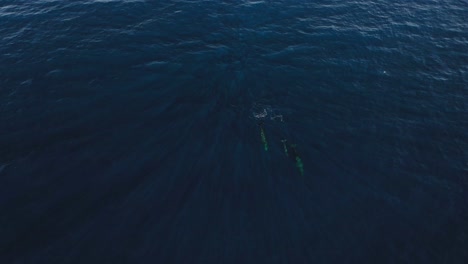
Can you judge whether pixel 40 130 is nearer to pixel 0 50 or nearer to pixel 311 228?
pixel 0 50

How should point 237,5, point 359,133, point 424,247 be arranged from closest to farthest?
1. point 424,247
2. point 359,133
3. point 237,5

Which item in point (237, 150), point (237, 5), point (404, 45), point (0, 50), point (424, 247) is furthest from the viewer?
point (237, 5)

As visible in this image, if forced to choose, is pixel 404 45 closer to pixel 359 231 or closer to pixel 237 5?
pixel 237 5

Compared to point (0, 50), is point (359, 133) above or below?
below

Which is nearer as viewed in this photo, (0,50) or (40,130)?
(40,130)

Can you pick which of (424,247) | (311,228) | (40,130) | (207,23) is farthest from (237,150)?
(207,23)

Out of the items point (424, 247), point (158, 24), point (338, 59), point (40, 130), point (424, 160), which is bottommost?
point (424, 247)
